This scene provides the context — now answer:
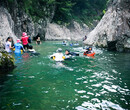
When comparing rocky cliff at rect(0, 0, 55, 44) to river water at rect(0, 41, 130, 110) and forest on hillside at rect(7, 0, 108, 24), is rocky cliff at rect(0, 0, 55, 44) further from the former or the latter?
river water at rect(0, 41, 130, 110)

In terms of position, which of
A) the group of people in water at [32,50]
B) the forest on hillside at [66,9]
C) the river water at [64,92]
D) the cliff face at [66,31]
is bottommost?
the river water at [64,92]

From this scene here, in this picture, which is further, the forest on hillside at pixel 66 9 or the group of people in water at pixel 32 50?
the forest on hillside at pixel 66 9

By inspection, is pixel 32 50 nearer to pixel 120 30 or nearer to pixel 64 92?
pixel 64 92

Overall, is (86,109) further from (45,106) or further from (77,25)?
(77,25)

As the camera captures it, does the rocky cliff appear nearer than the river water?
No

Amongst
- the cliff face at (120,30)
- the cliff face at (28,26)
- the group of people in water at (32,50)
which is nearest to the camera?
the group of people in water at (32,50)

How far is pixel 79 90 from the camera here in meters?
5.18

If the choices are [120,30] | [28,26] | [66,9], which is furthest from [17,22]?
[66,9]

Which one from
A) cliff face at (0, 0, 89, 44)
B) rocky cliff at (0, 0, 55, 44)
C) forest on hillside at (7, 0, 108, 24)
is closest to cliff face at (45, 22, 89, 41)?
cliff face at (0, 0, 89, 44)

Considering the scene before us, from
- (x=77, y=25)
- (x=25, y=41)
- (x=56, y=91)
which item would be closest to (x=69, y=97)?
(x=56, y=91)

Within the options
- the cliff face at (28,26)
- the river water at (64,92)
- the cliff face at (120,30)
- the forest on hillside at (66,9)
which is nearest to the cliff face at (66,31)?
the cliff face at (28,26)

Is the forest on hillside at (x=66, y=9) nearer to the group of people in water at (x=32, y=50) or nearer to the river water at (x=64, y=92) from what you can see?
the group of people in water at (x=32, y=50)

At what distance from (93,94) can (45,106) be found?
1.73 meters

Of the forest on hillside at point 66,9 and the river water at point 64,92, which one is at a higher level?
the forest on hillside at point 66,9
